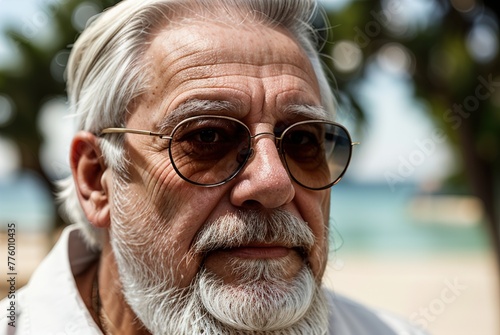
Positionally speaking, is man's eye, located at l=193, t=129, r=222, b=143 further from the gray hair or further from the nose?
the gray hair

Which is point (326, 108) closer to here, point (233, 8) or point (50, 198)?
point (233, 8)

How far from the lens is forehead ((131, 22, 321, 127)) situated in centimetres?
189

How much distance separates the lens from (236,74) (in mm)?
1910

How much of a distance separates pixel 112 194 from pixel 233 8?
34.9 inches

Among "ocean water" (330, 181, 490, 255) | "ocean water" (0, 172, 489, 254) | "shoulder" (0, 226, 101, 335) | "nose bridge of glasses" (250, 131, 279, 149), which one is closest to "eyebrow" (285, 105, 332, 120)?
"nose bridge of glasses" (250, 131, 279, 149)

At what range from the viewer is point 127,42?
209 cm

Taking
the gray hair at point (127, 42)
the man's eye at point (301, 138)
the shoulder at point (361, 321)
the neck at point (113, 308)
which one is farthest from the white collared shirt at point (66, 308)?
the man's eye at point (301, 138)

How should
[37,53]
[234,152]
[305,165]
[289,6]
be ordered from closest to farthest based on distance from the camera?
[234,152], [305,165], [289,6], [37,53]

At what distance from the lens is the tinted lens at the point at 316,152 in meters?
1.97

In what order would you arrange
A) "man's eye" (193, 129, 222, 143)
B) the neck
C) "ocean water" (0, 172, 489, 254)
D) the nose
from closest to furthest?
the nose
"man's eye" (193, 129, 222, 143)
the neck
"ocean water" (0, 172, 489, 254)

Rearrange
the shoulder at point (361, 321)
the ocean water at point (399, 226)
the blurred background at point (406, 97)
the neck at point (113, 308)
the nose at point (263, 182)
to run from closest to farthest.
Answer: the nose at point (263, 182), the neck at point (113, 308), the shoulder at point (361, 321), the blurred background at point (406, 97), the ocean water at point (399, 226)

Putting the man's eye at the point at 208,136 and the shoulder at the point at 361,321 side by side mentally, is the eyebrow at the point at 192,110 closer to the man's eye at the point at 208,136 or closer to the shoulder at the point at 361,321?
the man's eye at the point at 208,136

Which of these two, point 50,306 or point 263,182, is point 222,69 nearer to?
point 263,182

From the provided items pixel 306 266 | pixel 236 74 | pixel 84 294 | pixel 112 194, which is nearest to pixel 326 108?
pixel 236 74
